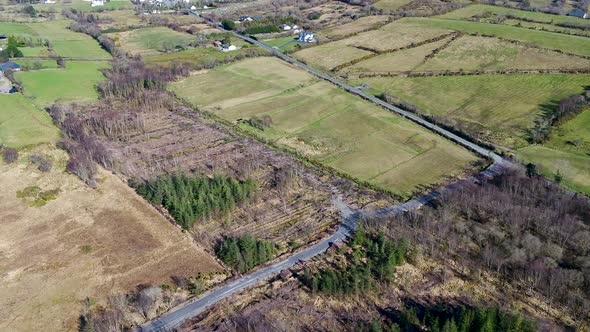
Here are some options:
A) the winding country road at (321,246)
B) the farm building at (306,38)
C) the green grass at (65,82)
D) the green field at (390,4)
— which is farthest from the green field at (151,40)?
the winding country road at (321,246)

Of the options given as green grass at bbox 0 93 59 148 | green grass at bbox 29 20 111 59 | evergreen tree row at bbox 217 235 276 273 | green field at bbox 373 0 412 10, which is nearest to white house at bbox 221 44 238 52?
green grass at bbox 29 20 111 59

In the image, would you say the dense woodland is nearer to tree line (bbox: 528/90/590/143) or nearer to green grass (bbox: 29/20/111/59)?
tree line (bbox: 528/90/590/143)

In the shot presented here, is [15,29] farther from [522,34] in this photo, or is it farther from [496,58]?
[522,34]

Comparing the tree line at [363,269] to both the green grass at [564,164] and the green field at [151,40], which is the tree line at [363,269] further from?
the green field at [151,40]

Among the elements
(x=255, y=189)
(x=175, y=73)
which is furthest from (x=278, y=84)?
(x=255, y=189)

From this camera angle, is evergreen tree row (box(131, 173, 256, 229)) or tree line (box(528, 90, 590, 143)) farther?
tree line (box(528, 90, 590, 143))

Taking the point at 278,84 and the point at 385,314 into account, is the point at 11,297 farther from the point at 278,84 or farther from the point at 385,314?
the point at 278,84

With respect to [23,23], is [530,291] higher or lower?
lower
